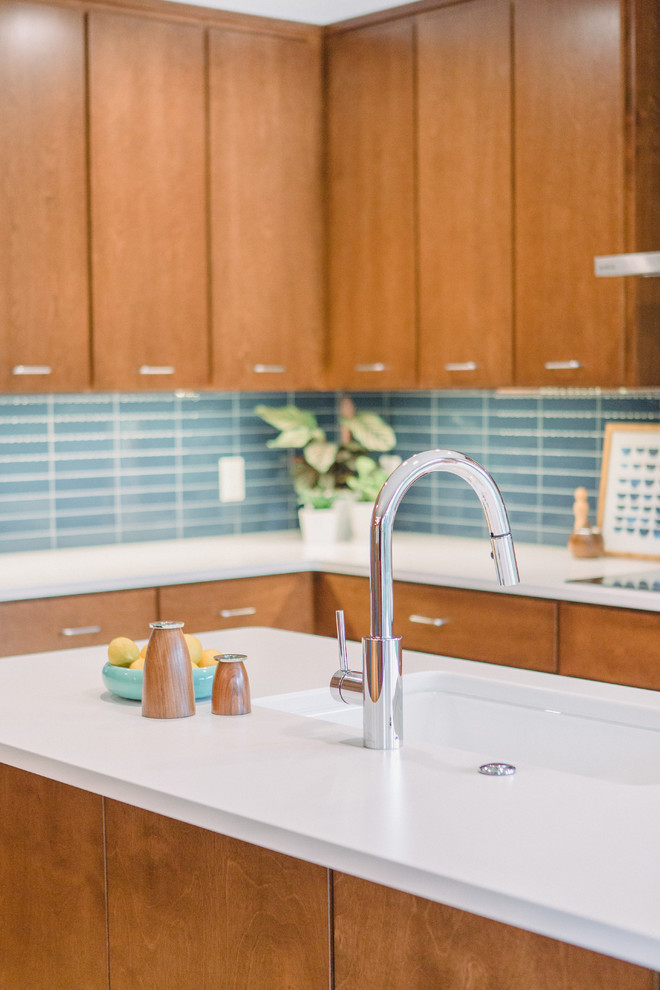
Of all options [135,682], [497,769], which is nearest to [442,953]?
[497,769]

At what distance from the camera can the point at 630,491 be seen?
372 centimetres

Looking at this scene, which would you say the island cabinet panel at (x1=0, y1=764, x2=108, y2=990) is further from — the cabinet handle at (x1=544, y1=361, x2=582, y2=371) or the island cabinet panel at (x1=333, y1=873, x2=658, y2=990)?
the cabinet handle at (x1=544, y1=361, x2=582, y2=371)

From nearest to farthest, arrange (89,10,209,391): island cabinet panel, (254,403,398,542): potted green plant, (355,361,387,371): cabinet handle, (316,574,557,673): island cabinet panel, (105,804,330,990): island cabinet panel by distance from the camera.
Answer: (105,804,330,990): island cabinet panel, (316,574,557,673): island cabinet panel, (89,10,209,391): island cabinet panel, (355,361,387,371): cabinet handle, (254,403,398,542): potted green plant

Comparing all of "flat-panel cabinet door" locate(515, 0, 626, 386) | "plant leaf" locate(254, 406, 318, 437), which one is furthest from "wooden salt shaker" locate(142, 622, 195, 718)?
"plant leaf" locate(254, 406, 318, 437)

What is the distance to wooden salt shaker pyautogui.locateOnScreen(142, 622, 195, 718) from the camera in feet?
6.03

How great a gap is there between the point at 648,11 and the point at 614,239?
59 cm

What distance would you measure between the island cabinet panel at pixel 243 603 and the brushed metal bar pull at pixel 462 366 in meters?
0.75

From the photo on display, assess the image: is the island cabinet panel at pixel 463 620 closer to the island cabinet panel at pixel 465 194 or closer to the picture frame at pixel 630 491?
the picture frame at pixel 630 491

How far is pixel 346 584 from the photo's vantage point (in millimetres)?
3770

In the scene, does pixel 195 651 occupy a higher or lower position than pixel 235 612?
higher

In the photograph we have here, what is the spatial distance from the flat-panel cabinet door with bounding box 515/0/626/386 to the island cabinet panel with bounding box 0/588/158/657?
4.14 feet

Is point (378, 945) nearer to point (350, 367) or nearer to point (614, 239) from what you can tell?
point (614, 239)

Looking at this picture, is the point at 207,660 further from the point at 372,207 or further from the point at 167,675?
the point at 372,207

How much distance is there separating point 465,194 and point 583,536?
106cm
